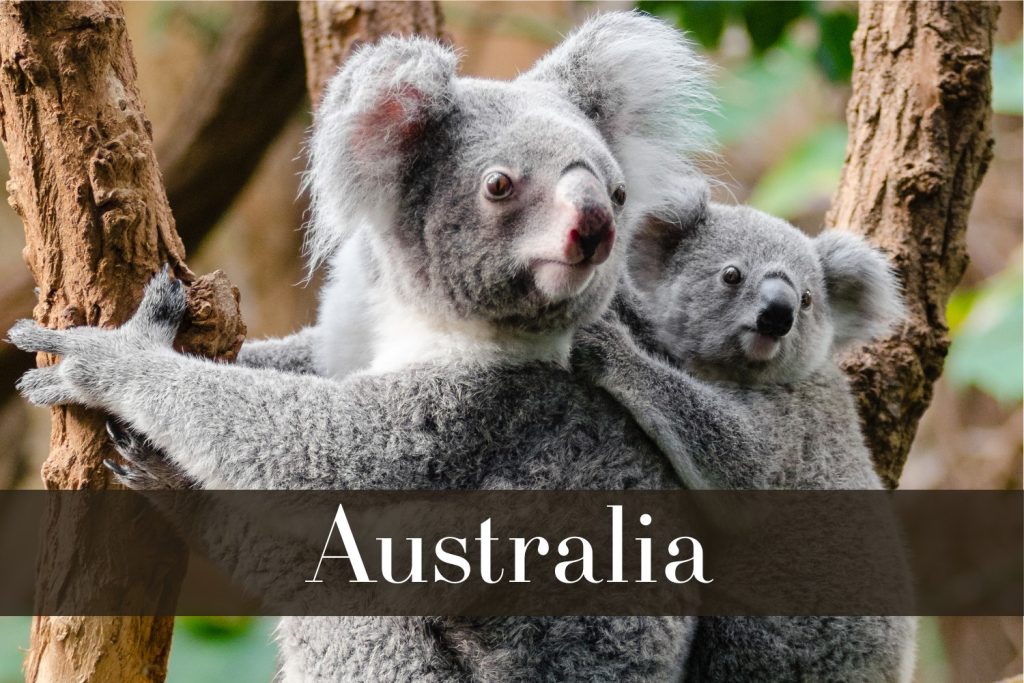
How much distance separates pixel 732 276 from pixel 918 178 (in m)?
1.23

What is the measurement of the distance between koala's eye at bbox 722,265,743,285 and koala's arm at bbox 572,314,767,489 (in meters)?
0.46

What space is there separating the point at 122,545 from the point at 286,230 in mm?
5951

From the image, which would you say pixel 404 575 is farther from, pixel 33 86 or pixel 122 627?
pixel 33 86

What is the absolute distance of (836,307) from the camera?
3.63m

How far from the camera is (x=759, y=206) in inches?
242

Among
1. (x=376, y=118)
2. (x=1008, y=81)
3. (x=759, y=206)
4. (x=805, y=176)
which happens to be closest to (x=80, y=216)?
(x=376, y=118)

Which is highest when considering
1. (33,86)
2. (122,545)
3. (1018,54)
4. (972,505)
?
(1018,54)

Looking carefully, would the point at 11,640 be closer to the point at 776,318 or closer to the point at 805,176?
the point at 776,318

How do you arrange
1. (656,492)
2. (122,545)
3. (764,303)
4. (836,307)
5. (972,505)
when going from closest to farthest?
(122,545) → (656,492) → (764,303) → (836,307) → (972,505)

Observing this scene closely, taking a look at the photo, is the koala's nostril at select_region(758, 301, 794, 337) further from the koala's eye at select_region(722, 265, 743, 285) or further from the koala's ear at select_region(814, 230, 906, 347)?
the koala's ear at select_region(814, 230, 906, 347)

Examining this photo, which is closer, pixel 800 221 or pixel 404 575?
pixel 404 575

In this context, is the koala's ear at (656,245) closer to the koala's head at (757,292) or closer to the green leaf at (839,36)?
the koala's head at (757,292)

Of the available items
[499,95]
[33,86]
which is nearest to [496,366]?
[499,95]

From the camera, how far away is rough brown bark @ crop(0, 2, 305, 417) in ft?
16.2
